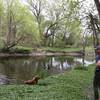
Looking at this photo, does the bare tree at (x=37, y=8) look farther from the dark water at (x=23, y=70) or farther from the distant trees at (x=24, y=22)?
the dark water at (x=23, y=70)

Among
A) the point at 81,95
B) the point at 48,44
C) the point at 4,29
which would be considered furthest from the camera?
the point at 48,44

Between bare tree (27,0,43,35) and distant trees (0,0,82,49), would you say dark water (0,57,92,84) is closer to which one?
distant trees (0,0,82,49)

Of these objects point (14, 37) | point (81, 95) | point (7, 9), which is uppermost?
point (7, 9)

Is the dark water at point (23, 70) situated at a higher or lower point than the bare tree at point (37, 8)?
lower

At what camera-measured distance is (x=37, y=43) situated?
74938 millimetres

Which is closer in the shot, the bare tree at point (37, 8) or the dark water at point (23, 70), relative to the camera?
the dark water at point (23, 70)

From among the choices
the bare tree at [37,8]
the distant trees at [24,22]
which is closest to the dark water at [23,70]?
the distant trees at [24,22]

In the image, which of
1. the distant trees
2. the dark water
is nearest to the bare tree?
the distant trees

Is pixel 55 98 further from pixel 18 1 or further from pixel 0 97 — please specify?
pixel 18 1

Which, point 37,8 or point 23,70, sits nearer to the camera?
point 23,70

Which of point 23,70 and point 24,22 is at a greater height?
point 24,22

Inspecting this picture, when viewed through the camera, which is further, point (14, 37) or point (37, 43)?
point (37, 43)

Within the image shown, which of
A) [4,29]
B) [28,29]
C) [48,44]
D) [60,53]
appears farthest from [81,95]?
[48,44]

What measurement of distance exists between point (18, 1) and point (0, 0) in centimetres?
413
